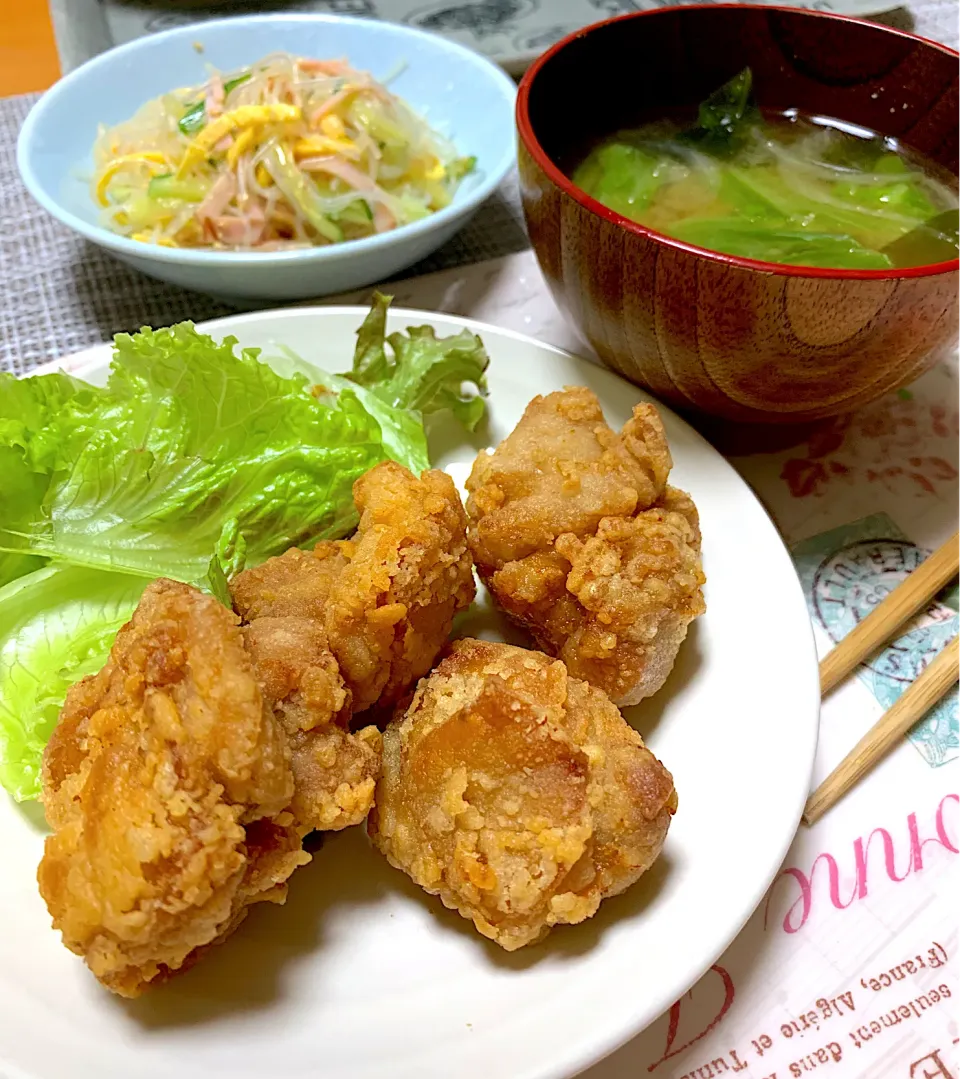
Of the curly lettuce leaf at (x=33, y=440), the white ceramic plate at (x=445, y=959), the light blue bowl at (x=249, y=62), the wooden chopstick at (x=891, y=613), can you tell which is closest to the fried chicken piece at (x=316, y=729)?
the white ceramic plate at (x=445, y=959)

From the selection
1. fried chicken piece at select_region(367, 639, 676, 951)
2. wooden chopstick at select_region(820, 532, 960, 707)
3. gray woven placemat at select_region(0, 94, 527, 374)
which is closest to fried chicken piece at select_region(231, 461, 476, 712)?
fried chicken piece at select_region(367, 639, 676, 951)

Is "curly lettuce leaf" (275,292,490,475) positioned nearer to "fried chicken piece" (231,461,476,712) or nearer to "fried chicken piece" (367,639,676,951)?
"fried chicken piece" (231,461,476,712)

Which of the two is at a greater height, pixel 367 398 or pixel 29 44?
pixel 367 398

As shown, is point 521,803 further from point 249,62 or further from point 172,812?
point 249,62

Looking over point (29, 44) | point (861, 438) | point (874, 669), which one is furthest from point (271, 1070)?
point (29, 44)

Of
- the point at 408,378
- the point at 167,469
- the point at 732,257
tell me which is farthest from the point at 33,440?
the point at 732,257

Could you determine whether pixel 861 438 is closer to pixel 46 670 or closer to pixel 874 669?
pixel 874 669
